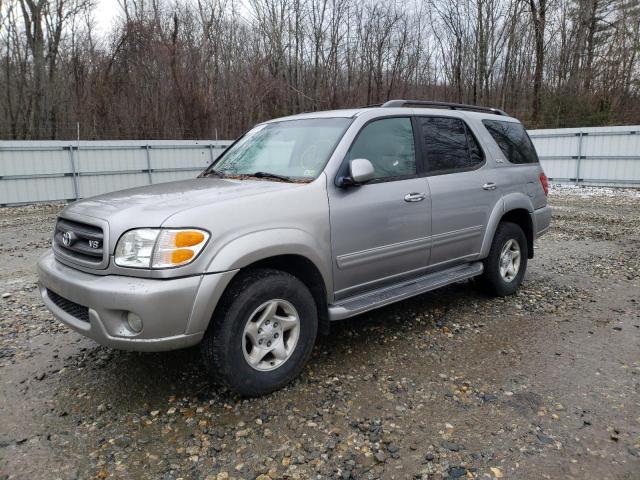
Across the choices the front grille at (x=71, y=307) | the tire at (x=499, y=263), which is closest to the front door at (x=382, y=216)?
the tire at (x=499, y=263)

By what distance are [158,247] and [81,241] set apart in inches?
27.2

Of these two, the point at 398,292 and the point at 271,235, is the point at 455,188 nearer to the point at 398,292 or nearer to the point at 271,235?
the point at 398,292

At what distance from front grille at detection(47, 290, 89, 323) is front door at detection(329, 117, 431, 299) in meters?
1.59

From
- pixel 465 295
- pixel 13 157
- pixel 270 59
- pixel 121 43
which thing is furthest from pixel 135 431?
pixel 270 59

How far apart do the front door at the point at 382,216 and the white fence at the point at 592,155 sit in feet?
45.4

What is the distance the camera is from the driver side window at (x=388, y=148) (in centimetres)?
364

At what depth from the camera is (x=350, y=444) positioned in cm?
260

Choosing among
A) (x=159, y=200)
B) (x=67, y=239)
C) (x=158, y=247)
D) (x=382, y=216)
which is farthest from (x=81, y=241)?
(x=382, y=216)

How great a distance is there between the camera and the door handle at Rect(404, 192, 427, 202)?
3.73 meters

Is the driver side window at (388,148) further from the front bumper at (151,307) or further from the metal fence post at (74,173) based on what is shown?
the metal fence post at (74,173)

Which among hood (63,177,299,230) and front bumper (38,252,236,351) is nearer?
front bumper (38,252,236,351)

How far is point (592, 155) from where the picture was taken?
50.7 ft

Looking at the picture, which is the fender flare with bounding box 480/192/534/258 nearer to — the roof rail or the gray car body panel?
the gray car body panel

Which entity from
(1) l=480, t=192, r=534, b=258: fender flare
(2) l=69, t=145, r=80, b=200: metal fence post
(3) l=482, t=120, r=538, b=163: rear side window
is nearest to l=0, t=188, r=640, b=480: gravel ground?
(1) l=480, t=192, r=534, b=258: fender flare
